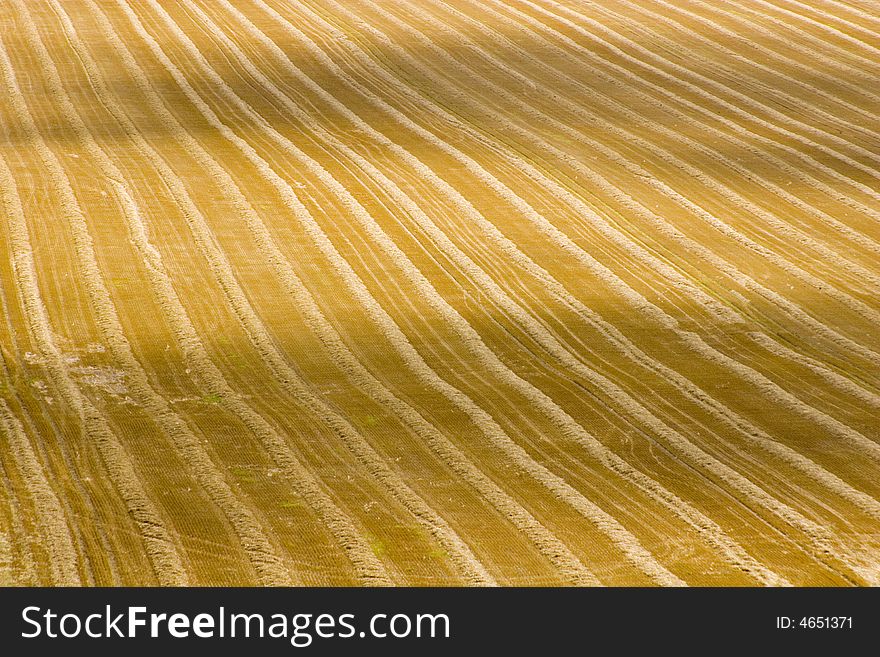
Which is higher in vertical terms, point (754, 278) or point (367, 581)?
point (754, 278)

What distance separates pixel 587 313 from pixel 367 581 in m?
2.99

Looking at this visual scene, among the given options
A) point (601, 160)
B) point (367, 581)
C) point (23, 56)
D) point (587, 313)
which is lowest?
point (367, 581)

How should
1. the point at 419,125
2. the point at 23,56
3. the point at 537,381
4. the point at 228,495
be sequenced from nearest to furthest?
the point at 228,495 < the point at 537,381 < the point at 419,125 < the point at 23,56

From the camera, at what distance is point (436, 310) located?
6422 millimetres

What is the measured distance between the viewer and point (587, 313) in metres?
6.46

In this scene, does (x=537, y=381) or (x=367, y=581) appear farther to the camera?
(x=537, y=381)

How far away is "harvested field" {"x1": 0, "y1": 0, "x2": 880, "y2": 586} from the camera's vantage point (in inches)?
165

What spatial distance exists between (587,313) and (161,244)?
2681mm

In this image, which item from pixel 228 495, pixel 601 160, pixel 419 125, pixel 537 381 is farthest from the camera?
pixel 419 125

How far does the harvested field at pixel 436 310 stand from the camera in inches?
165

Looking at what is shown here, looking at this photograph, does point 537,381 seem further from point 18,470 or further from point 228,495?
point 18,470

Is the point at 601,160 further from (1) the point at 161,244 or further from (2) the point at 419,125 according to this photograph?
(1) the point at 161,244

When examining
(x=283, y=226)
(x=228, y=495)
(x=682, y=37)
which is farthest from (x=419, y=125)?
(x=228, y=495)

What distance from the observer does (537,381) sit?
5.59 meters
